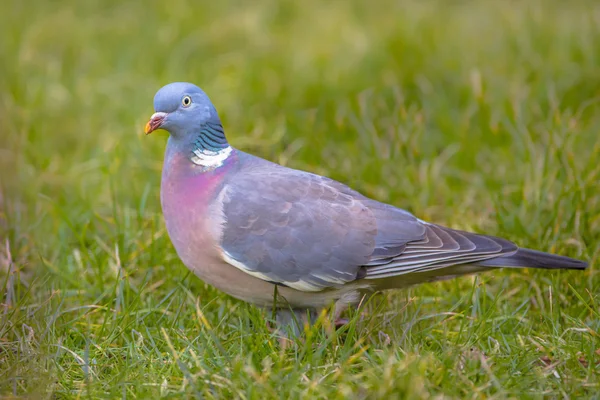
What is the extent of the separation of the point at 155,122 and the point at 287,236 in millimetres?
792

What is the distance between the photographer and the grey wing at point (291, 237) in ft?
11.3

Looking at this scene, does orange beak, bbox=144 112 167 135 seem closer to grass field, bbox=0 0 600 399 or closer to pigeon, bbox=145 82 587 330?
pigeon, bbox=145 82 587 330

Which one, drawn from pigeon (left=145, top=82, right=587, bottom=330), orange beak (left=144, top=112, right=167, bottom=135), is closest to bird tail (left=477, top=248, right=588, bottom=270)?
pigeon (left=145, top=82, right=587, bottom=330)

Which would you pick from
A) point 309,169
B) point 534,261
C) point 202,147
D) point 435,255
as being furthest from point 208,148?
point 534,261

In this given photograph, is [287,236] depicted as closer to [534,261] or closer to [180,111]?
[180,111]

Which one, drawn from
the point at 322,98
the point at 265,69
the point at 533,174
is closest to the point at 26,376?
the point at 533,174

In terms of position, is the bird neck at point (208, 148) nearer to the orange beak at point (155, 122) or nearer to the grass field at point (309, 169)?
the orange beak at point (155, 122)

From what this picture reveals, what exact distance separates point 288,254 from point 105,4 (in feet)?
17.2

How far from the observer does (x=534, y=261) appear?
11.5ft


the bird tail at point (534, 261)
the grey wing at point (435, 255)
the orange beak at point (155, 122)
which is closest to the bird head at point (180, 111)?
the orange beak at point (155, 122)

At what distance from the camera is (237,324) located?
3.69 meters

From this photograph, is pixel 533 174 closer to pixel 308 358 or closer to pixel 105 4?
pixel 308 358

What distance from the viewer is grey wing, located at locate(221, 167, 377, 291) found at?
3438 mm

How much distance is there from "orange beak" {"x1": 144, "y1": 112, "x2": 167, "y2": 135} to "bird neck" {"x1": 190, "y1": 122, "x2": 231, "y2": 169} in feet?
0.55
